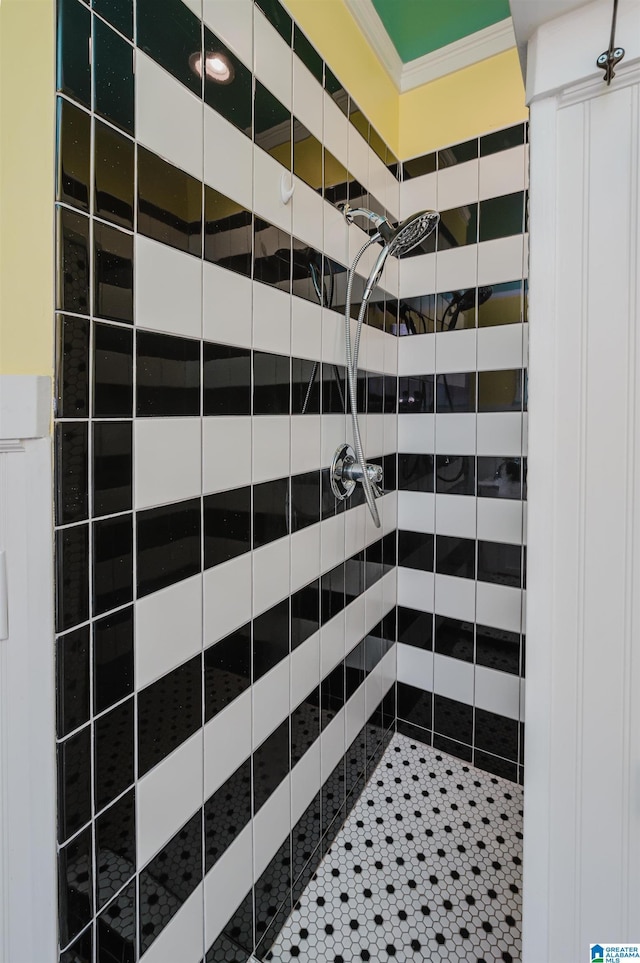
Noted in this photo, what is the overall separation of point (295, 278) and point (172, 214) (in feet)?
1.25

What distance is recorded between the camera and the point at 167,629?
0.74 metres

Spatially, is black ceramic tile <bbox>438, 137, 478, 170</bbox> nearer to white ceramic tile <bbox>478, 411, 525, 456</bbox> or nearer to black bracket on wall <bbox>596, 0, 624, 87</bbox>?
white ceramic tile <bbox>478, 411, 525, 456</bbox>

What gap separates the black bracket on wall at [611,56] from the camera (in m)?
0.58

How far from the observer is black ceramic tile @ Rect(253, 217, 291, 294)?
0.92 m

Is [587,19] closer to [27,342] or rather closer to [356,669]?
[27,342]

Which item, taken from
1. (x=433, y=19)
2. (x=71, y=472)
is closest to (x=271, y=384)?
(x=71, y=472)

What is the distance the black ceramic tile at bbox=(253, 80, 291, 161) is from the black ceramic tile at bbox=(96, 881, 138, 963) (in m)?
1.34

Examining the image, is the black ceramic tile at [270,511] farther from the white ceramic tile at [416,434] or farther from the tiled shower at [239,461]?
the white ceramic tile at [416,434]

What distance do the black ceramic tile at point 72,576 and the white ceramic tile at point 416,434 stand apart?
1294 millimetres

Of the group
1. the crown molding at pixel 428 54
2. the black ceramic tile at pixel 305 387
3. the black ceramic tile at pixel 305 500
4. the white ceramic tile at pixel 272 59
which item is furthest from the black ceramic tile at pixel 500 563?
the crown molding at pixel 428 54

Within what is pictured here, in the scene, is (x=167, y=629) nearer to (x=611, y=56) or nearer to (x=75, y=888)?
(x=75, y=888)

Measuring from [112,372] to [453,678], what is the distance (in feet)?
5.13

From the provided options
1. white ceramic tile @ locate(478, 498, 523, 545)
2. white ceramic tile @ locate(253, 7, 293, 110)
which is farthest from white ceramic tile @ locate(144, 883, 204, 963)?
white ceramic tile @ locate(253, 7, 293, 110)

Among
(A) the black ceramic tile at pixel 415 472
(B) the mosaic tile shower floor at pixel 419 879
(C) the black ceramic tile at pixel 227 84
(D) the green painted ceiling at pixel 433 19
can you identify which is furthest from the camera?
(A) the black ceramic tile at pixel 415 472
